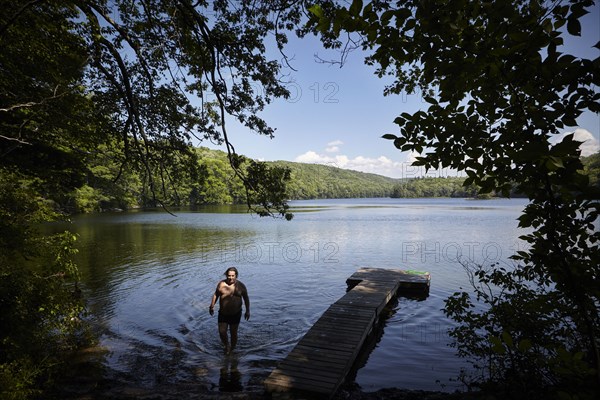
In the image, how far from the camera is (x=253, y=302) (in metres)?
15.2

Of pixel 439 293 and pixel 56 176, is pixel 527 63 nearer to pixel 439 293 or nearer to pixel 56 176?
pixel 56 176

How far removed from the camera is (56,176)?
1137cm

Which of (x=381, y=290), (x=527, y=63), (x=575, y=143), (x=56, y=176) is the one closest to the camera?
(x=575, y=143)

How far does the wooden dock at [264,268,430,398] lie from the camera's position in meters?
6.44

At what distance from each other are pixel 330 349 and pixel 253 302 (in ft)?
25.6

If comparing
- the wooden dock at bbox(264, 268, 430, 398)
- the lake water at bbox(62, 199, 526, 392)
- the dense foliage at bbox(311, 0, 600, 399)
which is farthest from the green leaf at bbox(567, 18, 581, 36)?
the lake water at bbox(62, 199, 526, 392)

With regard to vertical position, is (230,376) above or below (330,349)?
below

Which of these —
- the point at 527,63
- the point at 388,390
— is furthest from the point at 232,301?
the point at 527,63

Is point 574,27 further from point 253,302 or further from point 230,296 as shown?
point 253,302

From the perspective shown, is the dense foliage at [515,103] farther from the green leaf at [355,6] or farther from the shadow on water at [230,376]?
the shadow on water at [230,376]

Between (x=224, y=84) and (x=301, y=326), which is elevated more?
(x=224, y=84)

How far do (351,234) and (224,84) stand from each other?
114ft

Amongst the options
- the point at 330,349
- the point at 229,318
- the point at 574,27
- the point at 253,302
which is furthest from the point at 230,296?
the point at 574,27

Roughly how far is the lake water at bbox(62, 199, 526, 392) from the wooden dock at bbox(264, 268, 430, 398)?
101cm
